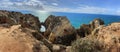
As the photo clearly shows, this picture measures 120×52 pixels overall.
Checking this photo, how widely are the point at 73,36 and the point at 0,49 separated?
12.3 m

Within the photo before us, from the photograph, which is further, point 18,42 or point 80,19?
point 80,19

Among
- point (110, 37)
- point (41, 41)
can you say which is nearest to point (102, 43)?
point (110, 37)

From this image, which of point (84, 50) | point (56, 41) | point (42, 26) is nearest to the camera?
point (84, 50)

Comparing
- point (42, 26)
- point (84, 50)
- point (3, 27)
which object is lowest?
point (42, 26)

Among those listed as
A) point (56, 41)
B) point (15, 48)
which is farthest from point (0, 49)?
point (56, 41)

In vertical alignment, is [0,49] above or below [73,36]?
above

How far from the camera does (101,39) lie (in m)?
14.7

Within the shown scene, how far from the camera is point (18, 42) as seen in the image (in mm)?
12086

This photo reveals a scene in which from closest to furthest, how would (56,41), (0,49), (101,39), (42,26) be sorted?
(0,49)
(101,39)
(56,41)
(42,26)

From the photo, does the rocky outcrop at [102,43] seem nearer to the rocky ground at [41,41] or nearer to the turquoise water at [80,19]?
the rocky ground at [41,41]

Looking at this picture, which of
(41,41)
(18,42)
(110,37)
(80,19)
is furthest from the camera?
(80,19)

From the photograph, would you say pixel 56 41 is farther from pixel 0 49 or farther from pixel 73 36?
pixel 0 49

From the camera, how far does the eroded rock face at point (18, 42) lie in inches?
462

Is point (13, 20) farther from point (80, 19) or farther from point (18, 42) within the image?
point (80, 19)
